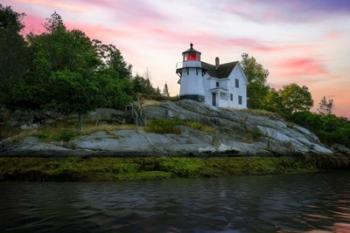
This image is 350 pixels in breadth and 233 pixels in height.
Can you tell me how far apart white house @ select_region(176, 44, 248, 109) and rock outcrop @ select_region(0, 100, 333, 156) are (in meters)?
7.37

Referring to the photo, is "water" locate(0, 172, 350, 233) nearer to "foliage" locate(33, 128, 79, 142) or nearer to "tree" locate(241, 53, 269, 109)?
"foliage" locate(33, 128, 79, 142)

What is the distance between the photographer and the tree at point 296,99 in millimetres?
91125

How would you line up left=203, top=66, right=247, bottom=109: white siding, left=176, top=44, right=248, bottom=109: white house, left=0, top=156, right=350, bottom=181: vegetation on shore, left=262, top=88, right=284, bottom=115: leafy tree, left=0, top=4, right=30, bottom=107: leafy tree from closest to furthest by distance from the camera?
left=0, top=156, right=350, bottom=181: vegetation on shore, left=0, top=4, right=30, bottom=107: leafy tree, left=176, top=44, right=248, bottom=109: white house, left=203, top=66, right=247, bottom=109: white siding, left=262, top=88, right=284, bottom=115: leafy tree

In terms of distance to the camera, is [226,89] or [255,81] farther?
[255,81]

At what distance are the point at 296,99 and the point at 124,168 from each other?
62.5 meters

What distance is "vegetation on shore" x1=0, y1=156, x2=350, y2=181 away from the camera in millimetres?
36562

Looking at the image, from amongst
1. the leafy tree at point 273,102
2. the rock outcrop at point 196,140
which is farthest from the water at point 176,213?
Answer: the leafy tree at point 273,102

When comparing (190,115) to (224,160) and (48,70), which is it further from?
(48,70)

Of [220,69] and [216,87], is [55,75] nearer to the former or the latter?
[216,87]

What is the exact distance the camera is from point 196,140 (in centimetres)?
4816

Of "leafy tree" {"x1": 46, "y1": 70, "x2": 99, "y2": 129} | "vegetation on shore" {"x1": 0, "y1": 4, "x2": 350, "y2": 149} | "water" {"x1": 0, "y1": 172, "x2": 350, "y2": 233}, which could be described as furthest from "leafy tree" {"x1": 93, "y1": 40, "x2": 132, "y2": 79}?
"water" {"x1": 0, "y1": 172, "x2": 350, "y2": 233}

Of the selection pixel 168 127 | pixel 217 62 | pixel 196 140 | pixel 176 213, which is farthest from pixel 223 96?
pixel 176 213

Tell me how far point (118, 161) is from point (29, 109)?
2354cm

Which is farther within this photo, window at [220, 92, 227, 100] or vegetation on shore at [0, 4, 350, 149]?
window at [220, 92, 227, 100]
